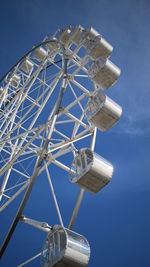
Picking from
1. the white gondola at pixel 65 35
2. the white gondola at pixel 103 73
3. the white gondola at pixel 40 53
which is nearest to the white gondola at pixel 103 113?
the white gondola at pixel 103 73

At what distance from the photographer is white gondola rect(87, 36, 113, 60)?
31.9ft

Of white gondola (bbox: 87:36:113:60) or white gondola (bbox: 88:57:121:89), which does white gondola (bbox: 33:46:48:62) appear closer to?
white gondola (bbox: 87:36:113:60)

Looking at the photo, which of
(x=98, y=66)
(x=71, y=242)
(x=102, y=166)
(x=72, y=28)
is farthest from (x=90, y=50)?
(x=71, y=242)

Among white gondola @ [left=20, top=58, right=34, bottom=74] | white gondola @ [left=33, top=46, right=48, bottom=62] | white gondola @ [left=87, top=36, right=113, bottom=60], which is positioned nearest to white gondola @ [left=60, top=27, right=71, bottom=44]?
white gondola @ [left=87, top=36, right=113, bottom=60]

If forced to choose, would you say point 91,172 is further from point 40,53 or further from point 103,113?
point 40,53

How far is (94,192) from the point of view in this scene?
566cm

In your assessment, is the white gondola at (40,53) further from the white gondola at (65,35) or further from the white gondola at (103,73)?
the white gondola at (103,73)

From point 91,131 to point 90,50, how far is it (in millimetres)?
3907

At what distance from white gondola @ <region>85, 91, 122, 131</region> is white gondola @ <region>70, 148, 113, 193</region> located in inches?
76.3

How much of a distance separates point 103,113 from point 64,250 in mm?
4164

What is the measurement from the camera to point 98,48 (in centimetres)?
991

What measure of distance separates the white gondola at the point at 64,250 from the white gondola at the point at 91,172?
111 cm

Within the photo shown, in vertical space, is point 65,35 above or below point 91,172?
above

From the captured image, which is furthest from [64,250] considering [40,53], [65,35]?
[40,53]
